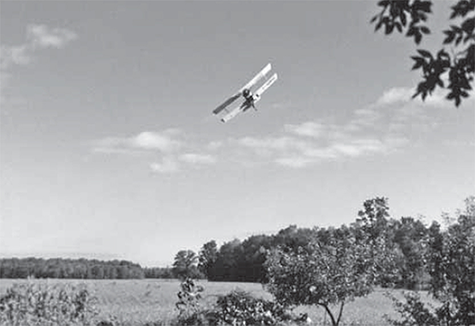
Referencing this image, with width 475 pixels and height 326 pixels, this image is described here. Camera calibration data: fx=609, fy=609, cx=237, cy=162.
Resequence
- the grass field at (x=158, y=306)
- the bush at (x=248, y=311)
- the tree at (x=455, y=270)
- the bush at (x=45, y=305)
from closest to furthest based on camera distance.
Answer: the tree at (x=455, y=270), the bush at (x=45, y=305), the bush at (x=248, y=311), the grass field at (x=158, y=306)

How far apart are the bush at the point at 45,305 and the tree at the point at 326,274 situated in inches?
356

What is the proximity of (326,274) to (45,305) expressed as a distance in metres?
12.1

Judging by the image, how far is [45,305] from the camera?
21.7 meters

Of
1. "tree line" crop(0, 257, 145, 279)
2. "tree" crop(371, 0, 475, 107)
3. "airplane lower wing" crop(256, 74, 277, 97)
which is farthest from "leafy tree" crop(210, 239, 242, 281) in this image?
"tree" crop(371, 0, 475, 107)

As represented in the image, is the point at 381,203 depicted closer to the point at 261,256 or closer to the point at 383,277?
the point at 261,256

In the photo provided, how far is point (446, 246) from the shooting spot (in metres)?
14.2

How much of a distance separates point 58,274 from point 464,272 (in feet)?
422

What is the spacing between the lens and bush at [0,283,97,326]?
21078 mm

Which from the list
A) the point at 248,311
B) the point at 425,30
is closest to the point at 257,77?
the point at 248,311

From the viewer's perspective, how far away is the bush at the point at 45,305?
69.2 ft

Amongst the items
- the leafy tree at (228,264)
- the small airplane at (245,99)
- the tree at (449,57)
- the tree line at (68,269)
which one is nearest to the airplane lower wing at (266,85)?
the small airplane at (245,99)

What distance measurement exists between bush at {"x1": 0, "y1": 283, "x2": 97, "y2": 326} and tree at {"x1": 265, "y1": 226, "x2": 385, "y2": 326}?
29.7 feet

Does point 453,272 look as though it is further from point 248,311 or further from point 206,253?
point 206,253

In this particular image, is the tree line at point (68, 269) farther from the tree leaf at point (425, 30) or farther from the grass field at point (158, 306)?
the tree leaf at point (425, 30)
